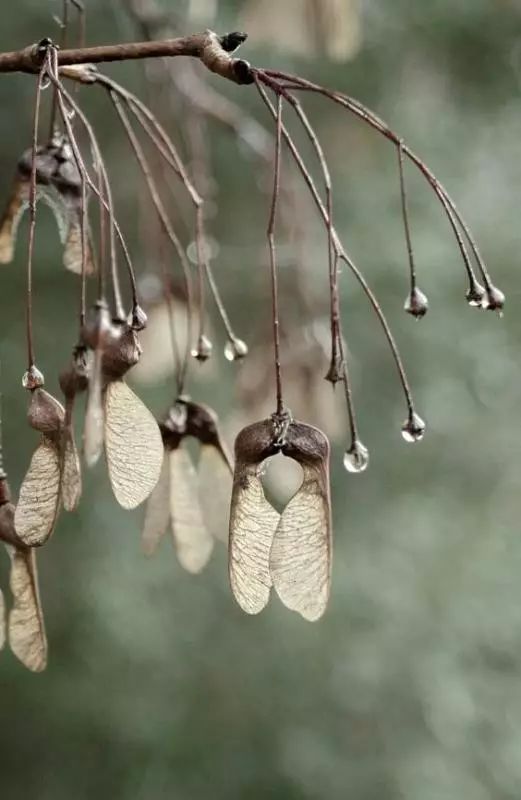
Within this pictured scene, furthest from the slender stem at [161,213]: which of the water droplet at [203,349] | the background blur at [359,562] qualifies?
the background blur at [359,562]

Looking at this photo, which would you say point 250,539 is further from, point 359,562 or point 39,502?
point 359,562

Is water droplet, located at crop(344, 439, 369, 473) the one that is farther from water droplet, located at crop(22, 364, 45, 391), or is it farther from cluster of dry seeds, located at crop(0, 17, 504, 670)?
water droplet, located at crop(22, 364, 45, 391)

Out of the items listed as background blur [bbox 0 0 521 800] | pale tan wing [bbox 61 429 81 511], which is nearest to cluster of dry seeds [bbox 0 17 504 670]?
pale tan wing [bbox 61 429 81 511]

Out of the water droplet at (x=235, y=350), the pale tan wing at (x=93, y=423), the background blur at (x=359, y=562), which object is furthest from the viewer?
the background blur at (x=359, y=562)

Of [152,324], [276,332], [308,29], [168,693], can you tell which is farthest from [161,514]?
[168,693]

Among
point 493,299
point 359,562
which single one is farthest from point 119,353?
point 359,562

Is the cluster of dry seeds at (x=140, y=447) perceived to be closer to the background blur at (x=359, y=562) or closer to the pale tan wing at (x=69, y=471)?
the pale tan wing at (x=69, y=471)

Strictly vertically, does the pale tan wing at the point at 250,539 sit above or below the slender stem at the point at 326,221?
below
